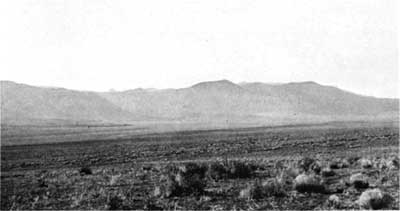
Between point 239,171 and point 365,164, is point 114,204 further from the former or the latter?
point 365,164

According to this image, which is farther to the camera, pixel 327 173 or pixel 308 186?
pixel 327 173

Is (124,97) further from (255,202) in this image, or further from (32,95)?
(255,202)

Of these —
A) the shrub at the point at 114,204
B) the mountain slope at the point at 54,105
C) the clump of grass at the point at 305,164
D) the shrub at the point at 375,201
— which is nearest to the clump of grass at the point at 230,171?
the clump of grass at the point at 305,164

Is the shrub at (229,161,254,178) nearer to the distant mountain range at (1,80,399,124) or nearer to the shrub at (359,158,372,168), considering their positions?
the shrub at (359,158,372,168)

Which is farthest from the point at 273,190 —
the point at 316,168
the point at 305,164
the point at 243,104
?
the point at 243,104

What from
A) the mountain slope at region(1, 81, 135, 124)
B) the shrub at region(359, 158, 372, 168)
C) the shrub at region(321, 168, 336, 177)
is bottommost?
the shrub at region(321, 168, 336, 177)

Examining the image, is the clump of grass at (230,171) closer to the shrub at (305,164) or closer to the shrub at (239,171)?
the shrub at (239,171)

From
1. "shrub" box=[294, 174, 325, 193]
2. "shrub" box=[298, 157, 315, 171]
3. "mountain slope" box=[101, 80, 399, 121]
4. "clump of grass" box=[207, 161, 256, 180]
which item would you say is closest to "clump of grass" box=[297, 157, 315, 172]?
"shrub" box=[298, 157, 315, 171]
